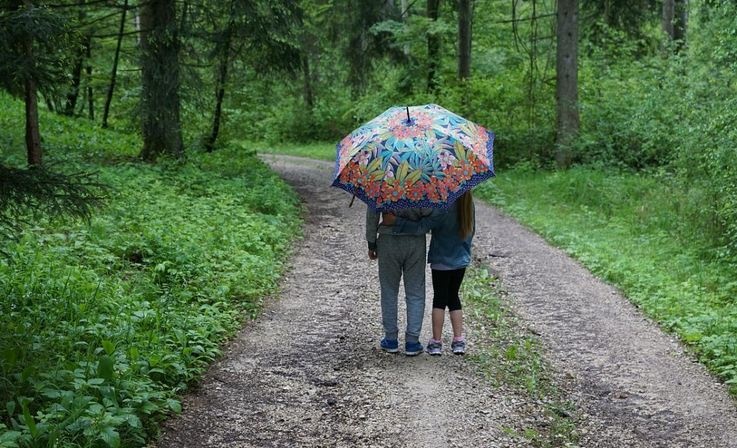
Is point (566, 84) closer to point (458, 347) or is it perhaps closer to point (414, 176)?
point (458, 347)

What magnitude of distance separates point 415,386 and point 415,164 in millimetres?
1660

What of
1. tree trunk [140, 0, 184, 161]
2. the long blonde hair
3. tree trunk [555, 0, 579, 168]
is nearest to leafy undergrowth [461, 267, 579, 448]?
the long blonde hair

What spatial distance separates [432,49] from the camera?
2466 cm

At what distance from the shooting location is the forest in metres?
5.17

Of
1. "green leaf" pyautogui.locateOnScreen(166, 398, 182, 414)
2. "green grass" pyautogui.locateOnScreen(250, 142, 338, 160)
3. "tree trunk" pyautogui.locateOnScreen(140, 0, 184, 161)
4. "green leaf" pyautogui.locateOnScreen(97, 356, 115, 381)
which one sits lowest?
"green leaf" pyautogui.locateOnScreen(166, 398, 182, 414)

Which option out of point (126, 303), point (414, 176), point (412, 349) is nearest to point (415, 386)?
point (412, 349)

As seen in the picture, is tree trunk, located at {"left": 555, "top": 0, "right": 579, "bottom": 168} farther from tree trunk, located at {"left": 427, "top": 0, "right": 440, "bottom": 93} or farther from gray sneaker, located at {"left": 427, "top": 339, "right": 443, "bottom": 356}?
gray sneaker, located at {"left": 427, "top": 339, "right": 443, "bottom": 356}

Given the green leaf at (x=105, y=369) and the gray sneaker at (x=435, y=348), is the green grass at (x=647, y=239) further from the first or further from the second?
the green leaf at (x=105, y=369)

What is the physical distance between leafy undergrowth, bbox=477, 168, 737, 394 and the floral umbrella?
2.70 m

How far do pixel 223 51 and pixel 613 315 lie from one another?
462 inches

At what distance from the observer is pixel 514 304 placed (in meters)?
8.34

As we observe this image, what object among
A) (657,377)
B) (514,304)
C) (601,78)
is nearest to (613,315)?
(514,304)

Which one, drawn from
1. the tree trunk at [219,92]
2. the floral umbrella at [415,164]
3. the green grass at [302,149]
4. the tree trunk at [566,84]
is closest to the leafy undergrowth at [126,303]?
the floral umbrella at [415,164]

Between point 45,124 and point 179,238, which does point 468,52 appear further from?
point 179,238
